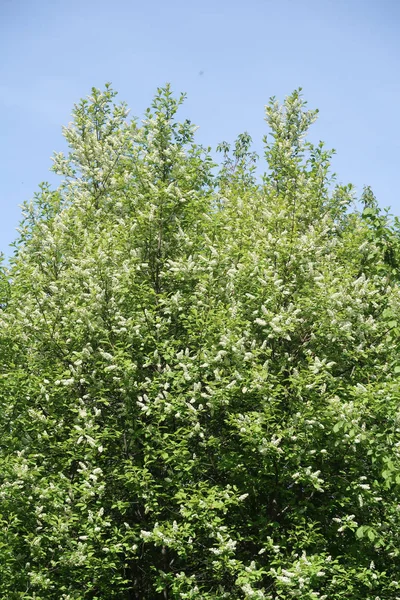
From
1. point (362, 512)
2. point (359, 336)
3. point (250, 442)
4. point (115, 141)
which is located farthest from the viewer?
point (115, 141)

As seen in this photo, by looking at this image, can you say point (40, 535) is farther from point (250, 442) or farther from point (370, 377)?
point (370, 377)

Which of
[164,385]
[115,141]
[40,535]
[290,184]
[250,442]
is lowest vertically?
[40,535]

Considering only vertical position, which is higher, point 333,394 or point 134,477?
point 333,394

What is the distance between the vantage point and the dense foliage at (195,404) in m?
10.9

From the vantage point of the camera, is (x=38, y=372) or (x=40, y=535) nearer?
(x=40, y=535)

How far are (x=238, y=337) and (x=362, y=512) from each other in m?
4.00

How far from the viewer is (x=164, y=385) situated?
1151 cm

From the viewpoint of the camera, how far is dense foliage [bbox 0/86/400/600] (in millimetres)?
10875

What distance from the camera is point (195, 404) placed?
39.1 ft

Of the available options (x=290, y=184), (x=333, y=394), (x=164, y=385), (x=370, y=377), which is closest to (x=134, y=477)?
(x=164, y=385)

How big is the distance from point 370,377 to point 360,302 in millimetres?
1530

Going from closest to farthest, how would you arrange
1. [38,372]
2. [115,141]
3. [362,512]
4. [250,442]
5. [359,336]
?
[250,442] → [362,512] → [359,336] → [38,372] → [115,141]

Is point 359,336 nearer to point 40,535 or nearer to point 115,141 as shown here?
point 40,535

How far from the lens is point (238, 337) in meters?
12.0
